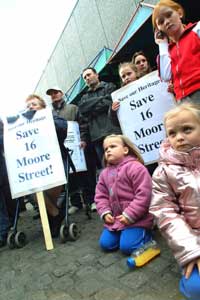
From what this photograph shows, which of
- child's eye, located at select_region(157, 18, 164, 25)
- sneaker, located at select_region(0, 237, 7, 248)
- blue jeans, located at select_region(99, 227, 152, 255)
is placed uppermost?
child's eye, located at select_region(157, 18, 164, 25)

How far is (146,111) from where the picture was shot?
4223 mm

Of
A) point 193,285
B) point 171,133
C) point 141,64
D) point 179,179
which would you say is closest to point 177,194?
point 179,179

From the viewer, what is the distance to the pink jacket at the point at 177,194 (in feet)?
6.59

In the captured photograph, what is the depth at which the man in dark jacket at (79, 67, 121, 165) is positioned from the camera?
4.92m

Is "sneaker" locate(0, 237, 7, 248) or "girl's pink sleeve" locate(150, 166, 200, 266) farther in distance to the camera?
"sneaker" locate(0, 237, 7, 248)

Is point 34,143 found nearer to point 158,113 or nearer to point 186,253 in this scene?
point 158,113

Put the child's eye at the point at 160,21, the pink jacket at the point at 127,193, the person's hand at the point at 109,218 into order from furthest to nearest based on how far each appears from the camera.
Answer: the child's eye at the point at 160,21, the person's hand at the point at 109,218, the pink jacket at the point at 127,193

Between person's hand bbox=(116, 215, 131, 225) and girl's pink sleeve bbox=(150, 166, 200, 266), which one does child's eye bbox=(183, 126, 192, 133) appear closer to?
girl's pink sleeve bbox=(150, 166, 200, 266)

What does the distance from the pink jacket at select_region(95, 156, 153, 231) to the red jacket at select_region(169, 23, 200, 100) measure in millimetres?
829

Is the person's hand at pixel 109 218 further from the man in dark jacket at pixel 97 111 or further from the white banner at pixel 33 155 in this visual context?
the man in dark jacket at pixel 97 111

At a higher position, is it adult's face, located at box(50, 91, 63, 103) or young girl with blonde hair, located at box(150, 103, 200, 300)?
adult's face, located at box(50, 91, 63, 103)

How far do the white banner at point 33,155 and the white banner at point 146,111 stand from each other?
0.95 meters

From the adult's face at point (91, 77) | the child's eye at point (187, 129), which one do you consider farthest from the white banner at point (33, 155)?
the child's eye at point (187, 129)

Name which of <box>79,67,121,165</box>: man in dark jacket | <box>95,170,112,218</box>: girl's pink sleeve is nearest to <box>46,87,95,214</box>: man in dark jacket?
<box>79,67,121,165</box>: man in dark jacket
